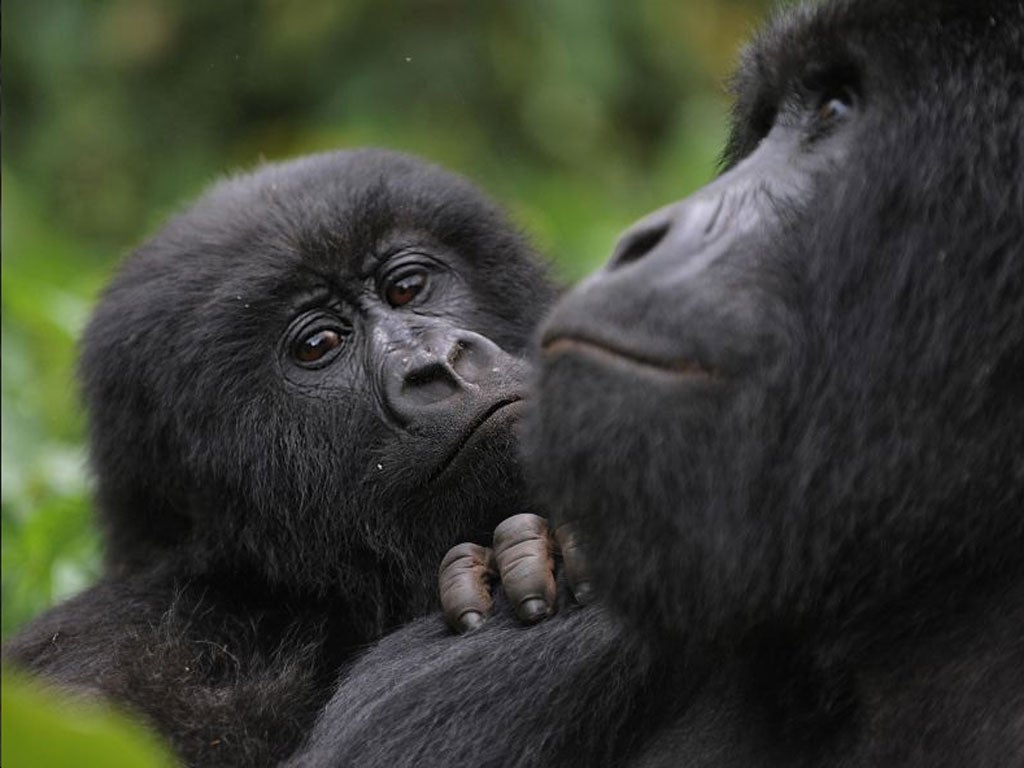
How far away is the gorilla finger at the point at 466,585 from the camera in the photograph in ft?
8.49

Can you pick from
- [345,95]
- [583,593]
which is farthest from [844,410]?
[345,95]

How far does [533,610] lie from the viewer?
8.15 ft

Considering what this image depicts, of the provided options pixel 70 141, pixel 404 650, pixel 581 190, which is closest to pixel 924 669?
pixel 404 650

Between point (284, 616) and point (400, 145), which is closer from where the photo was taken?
point (284, 616)

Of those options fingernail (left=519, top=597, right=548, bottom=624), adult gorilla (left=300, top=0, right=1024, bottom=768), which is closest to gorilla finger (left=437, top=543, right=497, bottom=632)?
fingernail (left=519, top=597, right=548, bottom=624)

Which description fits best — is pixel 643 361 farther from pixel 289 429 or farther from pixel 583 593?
pixel 289 429

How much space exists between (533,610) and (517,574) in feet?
0.24

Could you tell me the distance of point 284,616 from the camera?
3135 millimetres

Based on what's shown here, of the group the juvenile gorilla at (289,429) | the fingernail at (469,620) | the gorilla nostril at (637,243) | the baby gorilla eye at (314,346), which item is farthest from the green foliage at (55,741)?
the baby gorilla eye at (314,346)

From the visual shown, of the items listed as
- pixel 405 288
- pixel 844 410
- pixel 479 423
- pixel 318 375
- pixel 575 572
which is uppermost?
pixel 405 288

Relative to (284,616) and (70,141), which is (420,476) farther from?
(70,141)

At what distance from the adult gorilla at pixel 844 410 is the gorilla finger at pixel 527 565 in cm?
Answer: 42

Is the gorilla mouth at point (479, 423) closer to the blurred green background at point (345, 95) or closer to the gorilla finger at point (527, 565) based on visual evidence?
the gorilla finger at point (527, 565)

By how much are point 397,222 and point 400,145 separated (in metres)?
3.75
